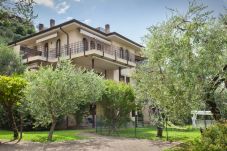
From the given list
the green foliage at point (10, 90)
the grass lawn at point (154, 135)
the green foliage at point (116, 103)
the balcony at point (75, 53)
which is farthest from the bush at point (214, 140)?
the balcony at point (75, 53)

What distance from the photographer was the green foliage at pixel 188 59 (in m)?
12.5

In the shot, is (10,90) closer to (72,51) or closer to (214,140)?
(214,140)

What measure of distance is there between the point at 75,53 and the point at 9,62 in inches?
257

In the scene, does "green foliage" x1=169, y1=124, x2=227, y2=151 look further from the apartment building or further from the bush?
the apartment building

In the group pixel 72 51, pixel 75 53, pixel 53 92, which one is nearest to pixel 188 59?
pixel 53 92

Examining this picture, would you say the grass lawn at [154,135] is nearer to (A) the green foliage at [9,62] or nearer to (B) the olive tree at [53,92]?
(B) the olive tree at [53,92]

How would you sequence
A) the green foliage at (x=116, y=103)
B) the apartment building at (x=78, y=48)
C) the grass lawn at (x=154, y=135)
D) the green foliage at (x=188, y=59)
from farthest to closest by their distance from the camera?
the apartment building at (x=78, y=48), the green foliage at (x=116, y=103), the grass lawn at (x=154, y=135), the green foliage at (x=188, y=59)

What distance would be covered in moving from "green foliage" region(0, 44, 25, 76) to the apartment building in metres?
1.49

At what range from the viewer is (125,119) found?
2400cm

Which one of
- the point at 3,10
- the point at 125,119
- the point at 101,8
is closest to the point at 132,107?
the point at 125,119

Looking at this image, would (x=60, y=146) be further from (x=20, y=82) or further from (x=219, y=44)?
(x=219, y=44)

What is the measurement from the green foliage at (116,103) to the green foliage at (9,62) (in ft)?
36.7

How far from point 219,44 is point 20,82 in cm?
1101

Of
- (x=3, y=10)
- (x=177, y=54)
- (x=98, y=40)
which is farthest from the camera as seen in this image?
(x=98, y=40)
